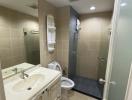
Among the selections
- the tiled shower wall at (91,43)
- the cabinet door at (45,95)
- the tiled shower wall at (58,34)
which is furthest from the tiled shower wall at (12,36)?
the tiled shower wall at (91,43)

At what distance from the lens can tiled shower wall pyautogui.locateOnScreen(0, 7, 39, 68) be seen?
112 cm

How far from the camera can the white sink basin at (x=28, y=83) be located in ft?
3.90

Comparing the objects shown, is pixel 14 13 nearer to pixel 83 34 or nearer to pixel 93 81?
pixel 83 34

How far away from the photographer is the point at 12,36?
4.05 feet

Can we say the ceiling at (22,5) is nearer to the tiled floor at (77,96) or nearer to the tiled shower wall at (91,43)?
the tiled shower wall at (91,43)

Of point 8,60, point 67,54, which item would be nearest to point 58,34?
point 67,54

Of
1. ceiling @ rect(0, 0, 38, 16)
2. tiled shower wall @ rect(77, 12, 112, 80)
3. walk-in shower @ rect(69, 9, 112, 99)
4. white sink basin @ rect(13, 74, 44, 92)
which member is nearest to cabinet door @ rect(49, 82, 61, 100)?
white sink basin @ rect(13, 74, 44, 92)

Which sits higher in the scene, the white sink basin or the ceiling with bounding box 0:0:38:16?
the ceiling with bounding box 0:0:38:16

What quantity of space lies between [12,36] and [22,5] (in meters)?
0.54

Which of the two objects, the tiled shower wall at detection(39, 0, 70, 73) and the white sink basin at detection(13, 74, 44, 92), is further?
the tiled shower wall at detection(39, 0, 70, 73)

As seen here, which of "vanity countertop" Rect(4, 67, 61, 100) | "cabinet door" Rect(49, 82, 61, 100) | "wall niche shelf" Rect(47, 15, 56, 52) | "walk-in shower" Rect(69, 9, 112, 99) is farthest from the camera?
"walk-in shower" Rect(69, 9, 112, 99)

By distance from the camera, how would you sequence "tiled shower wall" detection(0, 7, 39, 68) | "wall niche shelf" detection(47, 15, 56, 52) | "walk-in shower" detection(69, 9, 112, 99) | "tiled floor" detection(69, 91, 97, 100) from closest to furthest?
"tiled shower wall" detection(0, 7, 39, 68), "wall niche shelf" detection(47, 15, 56, 52), "tiled floor" detection(69, 91, 97, 100), "walk-in shower" detection(69, 9, 112, 99)

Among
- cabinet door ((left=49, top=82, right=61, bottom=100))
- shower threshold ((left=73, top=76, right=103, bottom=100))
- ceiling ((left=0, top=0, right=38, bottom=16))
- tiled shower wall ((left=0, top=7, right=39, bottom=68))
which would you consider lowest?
shower threshold ((left=73, top=76, right=103, bottom=100))

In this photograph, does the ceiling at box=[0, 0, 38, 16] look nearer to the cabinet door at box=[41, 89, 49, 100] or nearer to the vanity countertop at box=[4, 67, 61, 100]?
the vanity countertop at box=[4, 67, 61, 100]
